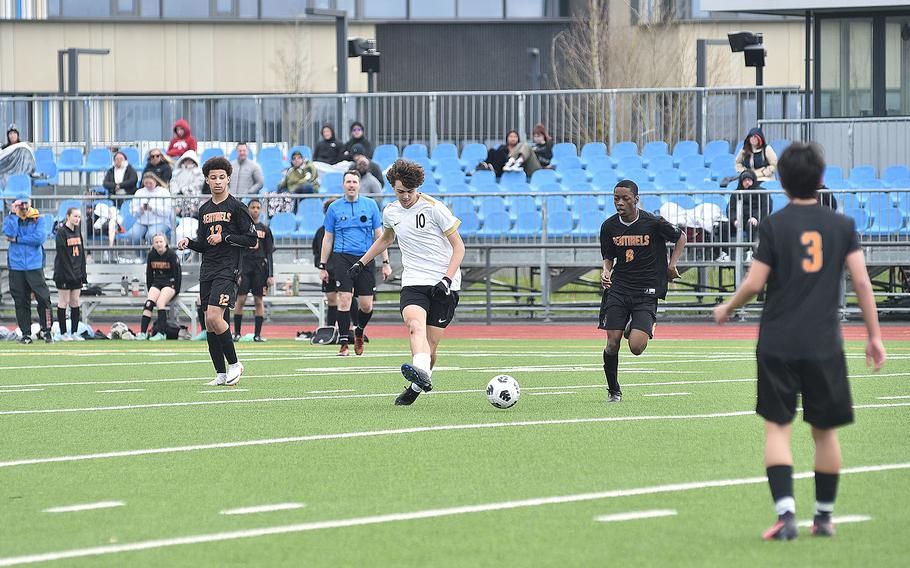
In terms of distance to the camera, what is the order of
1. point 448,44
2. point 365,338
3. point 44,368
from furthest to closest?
point 448,44
point 365,338
point 44,368

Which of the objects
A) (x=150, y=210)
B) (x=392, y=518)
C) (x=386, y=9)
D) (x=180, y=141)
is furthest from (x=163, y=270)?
(x=386, y=9)

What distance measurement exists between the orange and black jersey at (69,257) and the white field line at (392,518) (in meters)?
16.0

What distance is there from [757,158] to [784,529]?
Answer: 736 inches

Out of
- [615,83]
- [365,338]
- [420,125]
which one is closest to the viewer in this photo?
[365,338]

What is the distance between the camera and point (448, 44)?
48500mm

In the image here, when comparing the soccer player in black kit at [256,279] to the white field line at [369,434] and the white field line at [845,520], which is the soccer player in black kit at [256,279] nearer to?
the white field line at [369,434]

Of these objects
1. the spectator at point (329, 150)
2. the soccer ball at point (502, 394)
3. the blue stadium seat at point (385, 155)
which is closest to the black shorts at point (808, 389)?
the soccer ball at point (502, 394)

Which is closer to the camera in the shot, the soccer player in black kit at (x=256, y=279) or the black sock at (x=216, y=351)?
the black sock at (x=216, y=351)

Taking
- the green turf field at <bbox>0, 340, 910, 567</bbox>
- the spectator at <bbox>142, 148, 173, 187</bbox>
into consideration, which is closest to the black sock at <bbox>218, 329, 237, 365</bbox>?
the green turf field at <bbox>0, 340, 910, 567</bbox>

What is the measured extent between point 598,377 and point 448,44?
113 feet

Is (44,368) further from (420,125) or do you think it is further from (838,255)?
(420,125)

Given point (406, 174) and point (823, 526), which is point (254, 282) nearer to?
point (406, 174)

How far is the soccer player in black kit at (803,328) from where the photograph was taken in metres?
6.69

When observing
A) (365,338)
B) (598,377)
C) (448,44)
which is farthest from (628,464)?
(448,44)
